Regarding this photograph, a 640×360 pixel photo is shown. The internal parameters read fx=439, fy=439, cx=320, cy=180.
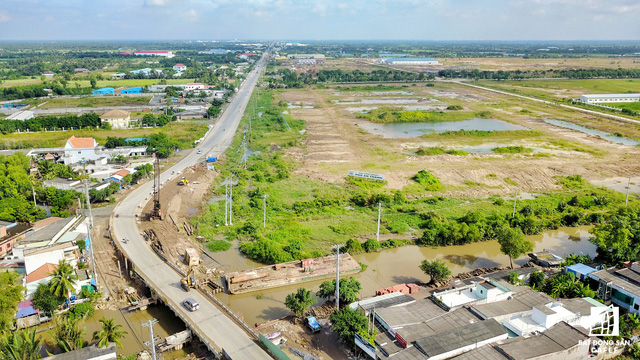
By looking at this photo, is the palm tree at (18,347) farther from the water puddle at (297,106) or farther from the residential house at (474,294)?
the water puddle at (297,106)

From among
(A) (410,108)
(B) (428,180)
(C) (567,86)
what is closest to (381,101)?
(A) (410,108)

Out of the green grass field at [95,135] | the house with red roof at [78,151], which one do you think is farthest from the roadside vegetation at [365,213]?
the green grass field at [95,135]

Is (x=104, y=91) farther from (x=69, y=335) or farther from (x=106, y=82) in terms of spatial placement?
(x=69, y=335)

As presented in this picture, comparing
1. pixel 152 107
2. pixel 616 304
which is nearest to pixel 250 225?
pixel 616 304

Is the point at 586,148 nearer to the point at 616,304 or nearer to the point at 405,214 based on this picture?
the point at 405,214

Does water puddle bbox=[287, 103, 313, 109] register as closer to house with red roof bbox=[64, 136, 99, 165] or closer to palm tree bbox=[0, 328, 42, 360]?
house with red roof bbox=[64, 136, 99, 165]

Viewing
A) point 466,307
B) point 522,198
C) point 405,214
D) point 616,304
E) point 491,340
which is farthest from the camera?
point 522,198
